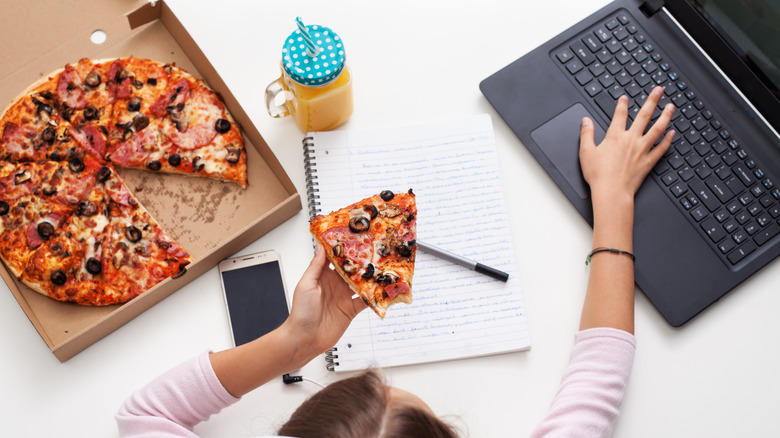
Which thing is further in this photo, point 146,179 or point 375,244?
point 146,179

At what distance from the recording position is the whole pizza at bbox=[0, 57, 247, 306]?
116 centimetres

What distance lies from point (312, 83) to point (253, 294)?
15.8 inches

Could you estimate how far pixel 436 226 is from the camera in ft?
3.96

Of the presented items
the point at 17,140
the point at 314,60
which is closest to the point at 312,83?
the point at 314,60

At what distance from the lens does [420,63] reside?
1.32 metres

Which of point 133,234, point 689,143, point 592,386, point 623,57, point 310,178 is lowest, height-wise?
point 592,386

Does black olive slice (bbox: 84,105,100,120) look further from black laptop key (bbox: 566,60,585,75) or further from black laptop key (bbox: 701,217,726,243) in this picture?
black laptop key (bbox: 701,217,726,243)

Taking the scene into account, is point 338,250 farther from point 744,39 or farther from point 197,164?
point 744,39

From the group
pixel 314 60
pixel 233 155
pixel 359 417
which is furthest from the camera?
pixel 233 155

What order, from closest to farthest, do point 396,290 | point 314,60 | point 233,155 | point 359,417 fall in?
point 359,417, point 396,290, point 314,60, point 233,155

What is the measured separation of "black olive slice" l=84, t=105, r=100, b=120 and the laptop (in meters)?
0.79

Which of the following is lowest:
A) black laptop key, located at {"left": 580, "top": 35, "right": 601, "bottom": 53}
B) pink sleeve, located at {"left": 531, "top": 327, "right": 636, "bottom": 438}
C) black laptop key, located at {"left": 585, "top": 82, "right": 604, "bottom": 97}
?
pink sleeve, located at {"left": 531, "top": 327, "right": 636, "bottom": 438}

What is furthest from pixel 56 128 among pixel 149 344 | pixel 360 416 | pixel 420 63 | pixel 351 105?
pixel 360 416

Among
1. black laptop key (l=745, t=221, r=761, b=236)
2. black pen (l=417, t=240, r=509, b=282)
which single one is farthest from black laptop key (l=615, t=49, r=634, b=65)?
black pen (l=417, t=240, r=509, b=282)
